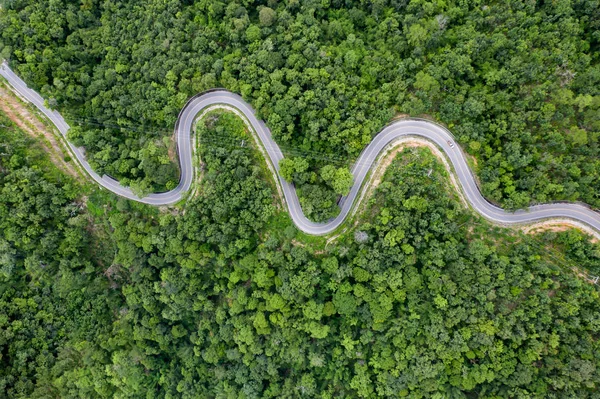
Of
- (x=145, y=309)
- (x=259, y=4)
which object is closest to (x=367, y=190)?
(x=259, y=4)

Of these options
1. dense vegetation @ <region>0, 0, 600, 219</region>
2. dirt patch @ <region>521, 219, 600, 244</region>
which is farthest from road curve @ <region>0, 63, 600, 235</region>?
dense vegetation @ <region>0, 0, 600, 219</region>

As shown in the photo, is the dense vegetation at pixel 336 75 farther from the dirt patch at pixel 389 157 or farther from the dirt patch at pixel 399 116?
the dirt patch at pixel 389 157

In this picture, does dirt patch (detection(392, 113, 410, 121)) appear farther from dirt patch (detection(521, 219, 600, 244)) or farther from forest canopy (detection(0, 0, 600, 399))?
dirt patch (detection(521, 219, 600, 244))

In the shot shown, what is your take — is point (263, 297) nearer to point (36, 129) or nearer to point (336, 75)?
point (336, 75)

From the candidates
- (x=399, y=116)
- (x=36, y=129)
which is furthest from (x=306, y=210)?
(x=36, y=129)

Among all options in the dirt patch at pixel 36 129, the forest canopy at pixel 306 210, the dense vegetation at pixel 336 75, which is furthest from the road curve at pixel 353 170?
the dirt patch at pixel 36 129

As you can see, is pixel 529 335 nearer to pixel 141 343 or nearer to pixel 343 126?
pixel 343 126
